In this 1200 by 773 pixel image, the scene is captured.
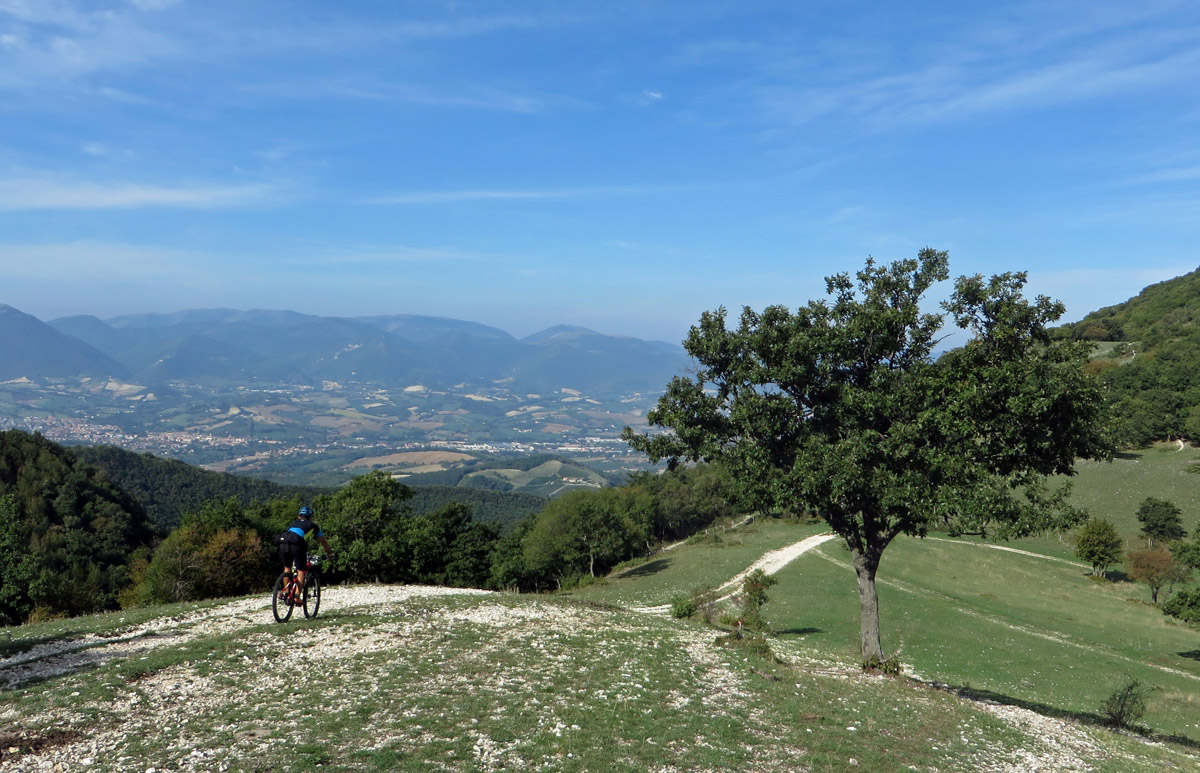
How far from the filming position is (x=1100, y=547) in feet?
217

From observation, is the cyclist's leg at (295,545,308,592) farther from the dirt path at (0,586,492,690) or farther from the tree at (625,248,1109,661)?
the tree at (625,248,1109,661)

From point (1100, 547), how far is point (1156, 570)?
6140mm

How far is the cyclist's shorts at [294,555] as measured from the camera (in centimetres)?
1805

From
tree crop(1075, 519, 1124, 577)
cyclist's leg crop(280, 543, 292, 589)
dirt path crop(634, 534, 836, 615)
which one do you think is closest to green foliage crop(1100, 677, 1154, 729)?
cyclist's leg crop(280, 543, 292, 589)

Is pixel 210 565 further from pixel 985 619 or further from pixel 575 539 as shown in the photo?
pixel 985 619

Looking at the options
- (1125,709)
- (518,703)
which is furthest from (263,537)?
(1125,709)

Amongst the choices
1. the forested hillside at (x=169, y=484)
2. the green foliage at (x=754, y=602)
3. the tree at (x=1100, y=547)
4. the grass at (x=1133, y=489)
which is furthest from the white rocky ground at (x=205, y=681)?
the forested hillside at (x=169, y=484)

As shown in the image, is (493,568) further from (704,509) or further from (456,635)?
(704,509)

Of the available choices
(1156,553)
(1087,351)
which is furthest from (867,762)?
(1156,553)

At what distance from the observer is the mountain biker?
58.8 feet

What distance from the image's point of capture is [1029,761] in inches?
528

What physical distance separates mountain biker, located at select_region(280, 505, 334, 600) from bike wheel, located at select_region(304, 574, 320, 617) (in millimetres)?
697

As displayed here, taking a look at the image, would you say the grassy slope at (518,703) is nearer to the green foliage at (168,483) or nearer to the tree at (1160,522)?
the tree at (1160,522)

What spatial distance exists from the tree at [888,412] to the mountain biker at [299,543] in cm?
984
